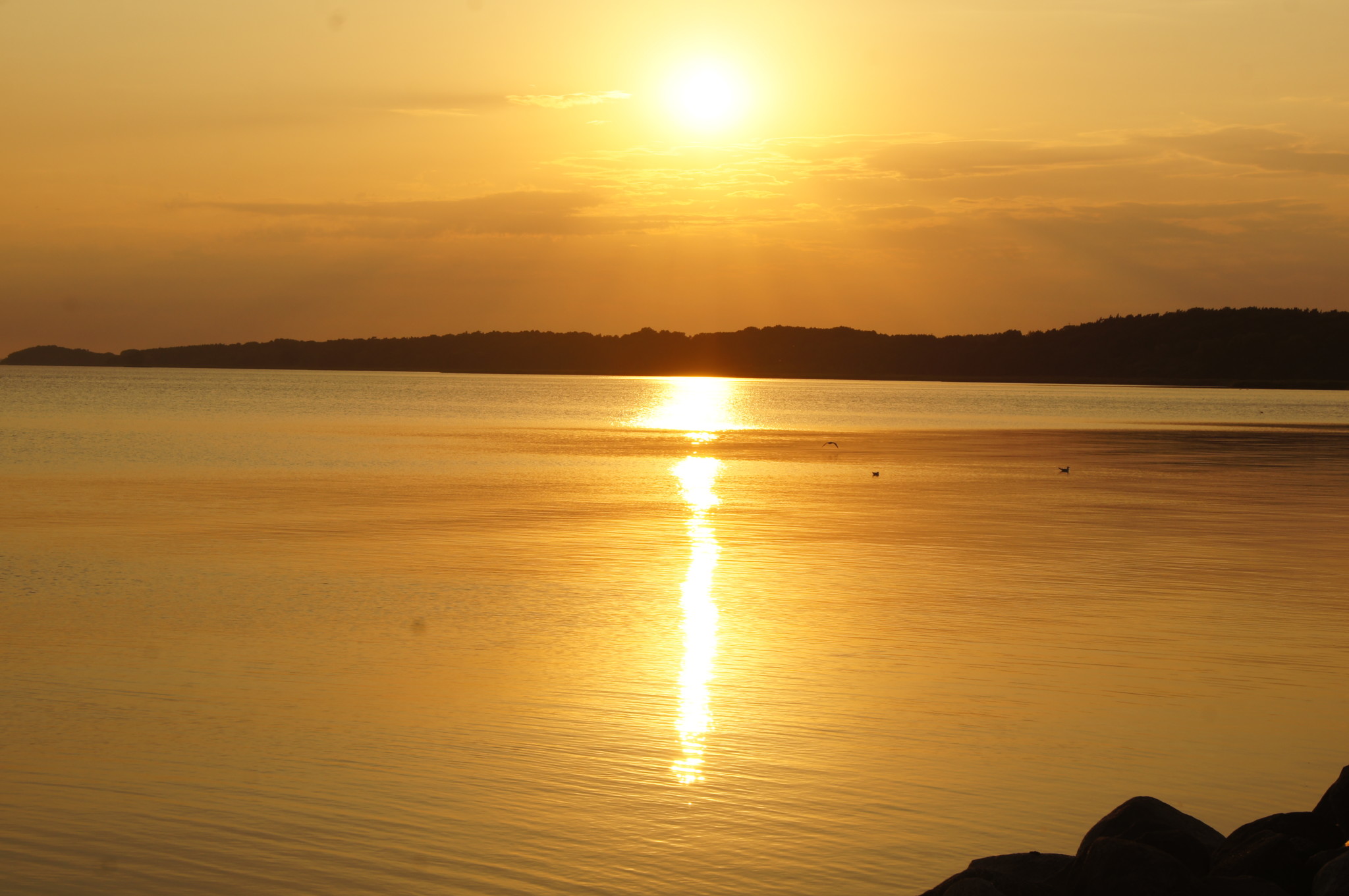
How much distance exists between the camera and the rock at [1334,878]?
5.83 metres

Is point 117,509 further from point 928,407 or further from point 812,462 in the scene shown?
point 928,407

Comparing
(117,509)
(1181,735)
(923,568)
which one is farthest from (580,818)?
(117,509)

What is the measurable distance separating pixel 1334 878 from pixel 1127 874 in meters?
0.91

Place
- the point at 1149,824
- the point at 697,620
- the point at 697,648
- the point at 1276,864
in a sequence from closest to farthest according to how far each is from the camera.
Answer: the point at 1276,864 < the point at 1149,824 < the point at 697,648 < the point at 697,620

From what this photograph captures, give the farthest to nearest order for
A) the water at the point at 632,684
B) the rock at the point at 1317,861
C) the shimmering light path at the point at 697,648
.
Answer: the shimmering light path at the point at 697,648 < the water at the point at 632,684 < the rock at the point at 1317,861

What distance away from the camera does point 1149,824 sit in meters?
6.53

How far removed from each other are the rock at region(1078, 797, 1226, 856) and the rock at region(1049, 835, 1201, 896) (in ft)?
1.46

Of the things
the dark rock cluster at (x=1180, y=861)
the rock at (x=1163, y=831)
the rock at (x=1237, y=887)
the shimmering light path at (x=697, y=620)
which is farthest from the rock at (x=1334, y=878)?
the shimmering light path at (x=697, y=620)

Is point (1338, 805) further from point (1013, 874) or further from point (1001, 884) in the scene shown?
point (1001, 884)

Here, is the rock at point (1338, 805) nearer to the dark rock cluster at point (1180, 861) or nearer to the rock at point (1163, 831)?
the dark rock cluster at point (1180, 861)


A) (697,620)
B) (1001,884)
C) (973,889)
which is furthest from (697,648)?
(973,889)

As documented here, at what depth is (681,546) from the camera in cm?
1948

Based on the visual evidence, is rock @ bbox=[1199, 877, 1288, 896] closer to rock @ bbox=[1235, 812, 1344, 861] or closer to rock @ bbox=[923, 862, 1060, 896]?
rock @ bbox=[1235, 812, 1344, 861]

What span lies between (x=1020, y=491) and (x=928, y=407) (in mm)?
77776
